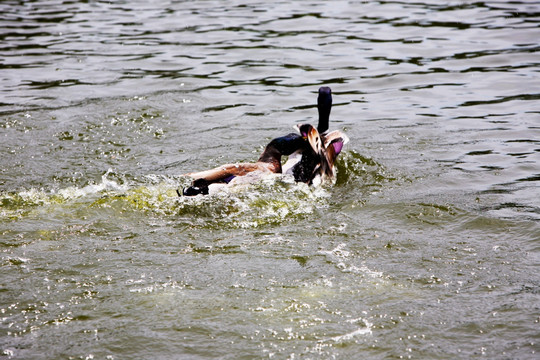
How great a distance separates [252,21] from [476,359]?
13.6 metres

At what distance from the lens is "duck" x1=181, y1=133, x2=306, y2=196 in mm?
6867

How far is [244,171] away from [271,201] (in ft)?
1.42

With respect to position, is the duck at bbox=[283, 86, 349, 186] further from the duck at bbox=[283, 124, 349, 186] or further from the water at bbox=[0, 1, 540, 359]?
the water at bbox=[0, 1, 540, 359]

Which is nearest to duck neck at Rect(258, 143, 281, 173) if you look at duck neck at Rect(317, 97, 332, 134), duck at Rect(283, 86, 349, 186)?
duck at Rect(283, 86, 349, 186)

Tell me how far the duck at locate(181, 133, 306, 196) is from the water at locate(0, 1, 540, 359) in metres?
0.14

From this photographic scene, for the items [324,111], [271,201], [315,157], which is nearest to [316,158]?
[315,157]

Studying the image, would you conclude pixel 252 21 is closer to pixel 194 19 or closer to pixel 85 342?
pixel 194 19

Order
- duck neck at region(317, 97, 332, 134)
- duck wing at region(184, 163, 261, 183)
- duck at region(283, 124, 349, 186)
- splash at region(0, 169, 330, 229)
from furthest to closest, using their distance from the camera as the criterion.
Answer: duck neck at region(317, 97, 332, 134) → duck at region(283, 124, 349, 186) → duck wing at region(184, 163, 261, 183) → splash at region(0, 169, 330, 229)

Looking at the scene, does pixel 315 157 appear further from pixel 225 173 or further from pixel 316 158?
pixel 225 173

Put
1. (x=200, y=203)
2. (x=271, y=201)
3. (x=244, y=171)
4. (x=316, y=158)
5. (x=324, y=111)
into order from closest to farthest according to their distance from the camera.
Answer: (x=200, y=203)
(x=271, y=201)
(x=244, y=171)
(x=316, y=158)
(x=324, y=111)

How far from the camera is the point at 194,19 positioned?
17.4 m

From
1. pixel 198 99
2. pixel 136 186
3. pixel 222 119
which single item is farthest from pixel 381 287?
pixel 198 99

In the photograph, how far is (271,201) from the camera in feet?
23.0

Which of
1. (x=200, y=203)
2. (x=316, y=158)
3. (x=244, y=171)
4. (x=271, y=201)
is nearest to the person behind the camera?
(x=200, y=203)
